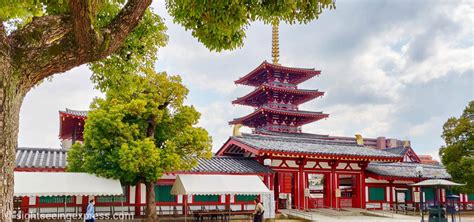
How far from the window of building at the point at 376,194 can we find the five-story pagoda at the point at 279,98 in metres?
8.87

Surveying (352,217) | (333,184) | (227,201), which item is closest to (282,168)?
(333,184)

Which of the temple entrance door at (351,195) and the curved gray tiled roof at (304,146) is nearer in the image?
the curved gray tiled roof at (304,146)

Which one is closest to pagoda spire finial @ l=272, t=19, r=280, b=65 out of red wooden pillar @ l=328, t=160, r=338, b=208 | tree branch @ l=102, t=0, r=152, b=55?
red wooden pillar @ l=328, t=160, r=338, b=208

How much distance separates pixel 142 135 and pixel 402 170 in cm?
1818

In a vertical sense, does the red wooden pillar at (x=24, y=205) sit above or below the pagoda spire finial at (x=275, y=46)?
below

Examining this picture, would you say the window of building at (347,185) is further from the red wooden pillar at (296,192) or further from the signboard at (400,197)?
the red wooden pillar at (296,192)

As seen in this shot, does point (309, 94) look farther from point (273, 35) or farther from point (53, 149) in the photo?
point (53, 149)

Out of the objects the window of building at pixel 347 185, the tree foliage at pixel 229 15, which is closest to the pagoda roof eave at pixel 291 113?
the window of building at pixel 347 185

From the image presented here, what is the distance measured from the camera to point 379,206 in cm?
2622

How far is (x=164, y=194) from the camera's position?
20.1 metres

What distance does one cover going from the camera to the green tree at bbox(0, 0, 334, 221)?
4719mm

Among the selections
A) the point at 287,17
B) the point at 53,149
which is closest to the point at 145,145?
the point at 53,149

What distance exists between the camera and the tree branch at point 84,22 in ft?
15.8

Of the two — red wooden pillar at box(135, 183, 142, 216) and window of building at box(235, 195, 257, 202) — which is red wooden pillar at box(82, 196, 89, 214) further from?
window of building at box(235, 195, 257, 202)
